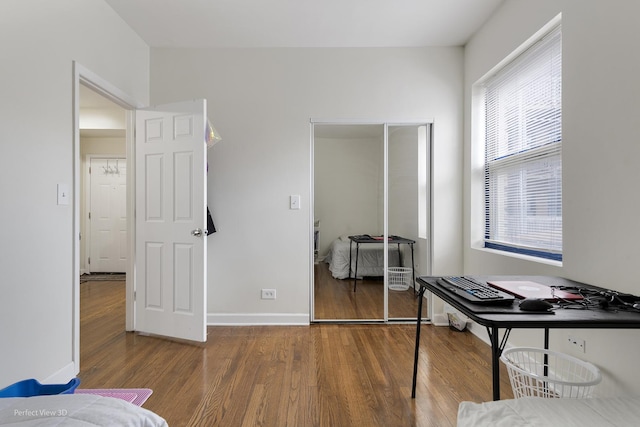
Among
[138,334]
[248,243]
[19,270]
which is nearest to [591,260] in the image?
[248,243]

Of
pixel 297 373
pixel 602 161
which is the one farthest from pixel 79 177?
pixel 602 161

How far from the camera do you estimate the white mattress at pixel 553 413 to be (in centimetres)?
87

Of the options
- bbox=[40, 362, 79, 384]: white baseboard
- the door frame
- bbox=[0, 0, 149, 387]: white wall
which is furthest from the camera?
the door frame

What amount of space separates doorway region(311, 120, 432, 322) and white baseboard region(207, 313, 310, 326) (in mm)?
181

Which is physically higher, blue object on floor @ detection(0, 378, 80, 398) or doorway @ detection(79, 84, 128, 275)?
doorway @ detection(79, 84, 128, 275)

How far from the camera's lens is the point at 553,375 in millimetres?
1860

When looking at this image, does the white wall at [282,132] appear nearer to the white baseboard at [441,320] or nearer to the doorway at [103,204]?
the white baseboard at [441,320]

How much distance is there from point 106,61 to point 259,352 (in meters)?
2.56

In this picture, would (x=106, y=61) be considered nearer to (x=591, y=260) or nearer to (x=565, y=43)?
(x=565, y=43)

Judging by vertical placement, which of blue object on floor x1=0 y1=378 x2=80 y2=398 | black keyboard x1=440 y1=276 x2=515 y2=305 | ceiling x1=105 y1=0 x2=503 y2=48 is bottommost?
blue object on floor x1=0 y1=378 x2=80 y2=398

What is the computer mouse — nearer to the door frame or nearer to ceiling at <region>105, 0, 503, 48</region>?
ceiling at <region>105, 0, 503, 48</region>

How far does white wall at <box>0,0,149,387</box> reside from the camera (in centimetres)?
161

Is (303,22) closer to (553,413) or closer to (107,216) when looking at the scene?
(553,413)

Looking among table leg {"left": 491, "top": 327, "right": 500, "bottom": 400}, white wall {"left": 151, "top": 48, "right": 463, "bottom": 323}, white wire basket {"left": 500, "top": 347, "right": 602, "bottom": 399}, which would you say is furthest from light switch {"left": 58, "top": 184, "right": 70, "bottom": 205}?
white wire basket {"left": 500, "top": 347, "right": 602, "bottom": 399}
